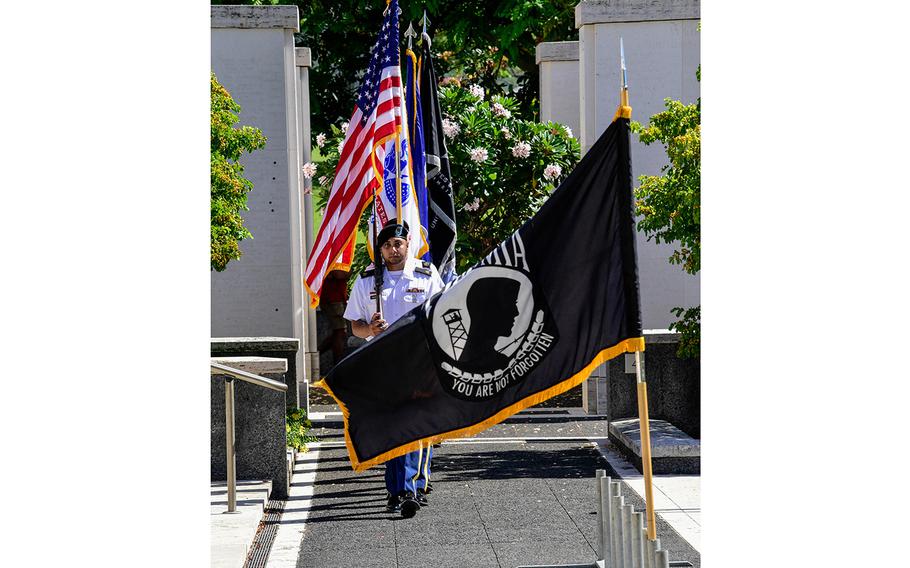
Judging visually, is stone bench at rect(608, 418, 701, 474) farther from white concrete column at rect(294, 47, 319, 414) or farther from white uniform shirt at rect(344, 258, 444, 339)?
white concrete column at rect(294, 47, 319, 414)

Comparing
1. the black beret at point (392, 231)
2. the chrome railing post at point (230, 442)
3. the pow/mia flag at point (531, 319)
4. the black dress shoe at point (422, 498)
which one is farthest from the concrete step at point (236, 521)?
the black beret at point (392, 231)

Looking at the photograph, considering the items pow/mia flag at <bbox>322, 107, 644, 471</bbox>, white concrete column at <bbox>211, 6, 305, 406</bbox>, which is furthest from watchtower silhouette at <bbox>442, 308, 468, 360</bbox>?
white concrete column at <bbox>211, 6, 305, 406</bbox>

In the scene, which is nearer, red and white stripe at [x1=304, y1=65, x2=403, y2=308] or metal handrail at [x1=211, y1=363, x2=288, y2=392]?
metal handrail at [x1=211, y1=363, x2=288, y2=392]

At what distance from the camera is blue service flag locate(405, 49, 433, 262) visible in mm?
10156

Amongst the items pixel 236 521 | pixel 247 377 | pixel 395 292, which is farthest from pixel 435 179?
pixel 236 521

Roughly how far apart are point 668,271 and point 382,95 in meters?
5.60

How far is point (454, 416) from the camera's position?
19.0 feet

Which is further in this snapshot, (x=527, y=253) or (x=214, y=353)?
(x=214, y=353)

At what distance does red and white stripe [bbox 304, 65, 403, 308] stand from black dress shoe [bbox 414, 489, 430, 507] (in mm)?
1597

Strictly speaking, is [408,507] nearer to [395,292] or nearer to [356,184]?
[395,292]

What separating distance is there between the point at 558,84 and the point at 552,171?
2345mm

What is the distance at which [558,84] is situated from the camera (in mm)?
16812

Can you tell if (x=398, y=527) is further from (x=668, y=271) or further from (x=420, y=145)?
(x=668, y=271)

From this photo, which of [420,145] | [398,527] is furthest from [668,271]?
Answer: [398,527]
